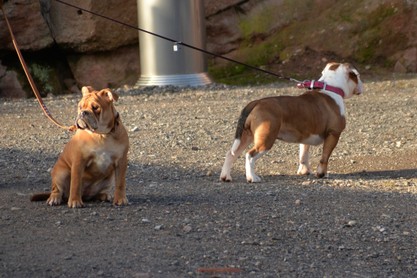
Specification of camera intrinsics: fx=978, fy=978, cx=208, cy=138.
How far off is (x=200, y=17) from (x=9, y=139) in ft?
18.8

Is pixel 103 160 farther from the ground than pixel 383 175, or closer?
farther from the ground

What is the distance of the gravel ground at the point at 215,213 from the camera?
6008 millimetres

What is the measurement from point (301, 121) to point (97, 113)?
2.54 meters

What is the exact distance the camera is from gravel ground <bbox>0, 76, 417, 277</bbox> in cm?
601

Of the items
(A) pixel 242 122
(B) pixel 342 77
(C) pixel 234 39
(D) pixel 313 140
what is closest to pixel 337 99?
(B) pixel 342 77

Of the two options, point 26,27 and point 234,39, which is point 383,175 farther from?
point 26,27

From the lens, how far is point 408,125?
1194 cm

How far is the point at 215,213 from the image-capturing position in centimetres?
736

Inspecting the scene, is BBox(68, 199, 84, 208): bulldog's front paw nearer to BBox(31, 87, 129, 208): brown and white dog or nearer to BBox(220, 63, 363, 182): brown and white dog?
BBox(31, 87, 129, 208): brown and white dog

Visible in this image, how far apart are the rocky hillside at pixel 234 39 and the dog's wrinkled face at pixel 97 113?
9233 millimetres

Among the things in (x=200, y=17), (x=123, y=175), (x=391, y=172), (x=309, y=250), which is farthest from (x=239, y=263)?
(x=200, y=17)

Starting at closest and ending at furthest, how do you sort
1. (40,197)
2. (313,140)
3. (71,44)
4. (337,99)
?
(40,197), (313,140), (337,99), (71,44)

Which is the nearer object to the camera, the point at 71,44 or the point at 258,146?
the point at 258,146

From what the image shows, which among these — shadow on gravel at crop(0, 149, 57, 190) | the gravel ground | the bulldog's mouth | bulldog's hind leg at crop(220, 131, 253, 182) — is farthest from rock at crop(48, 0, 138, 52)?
the bulldog's mouth
